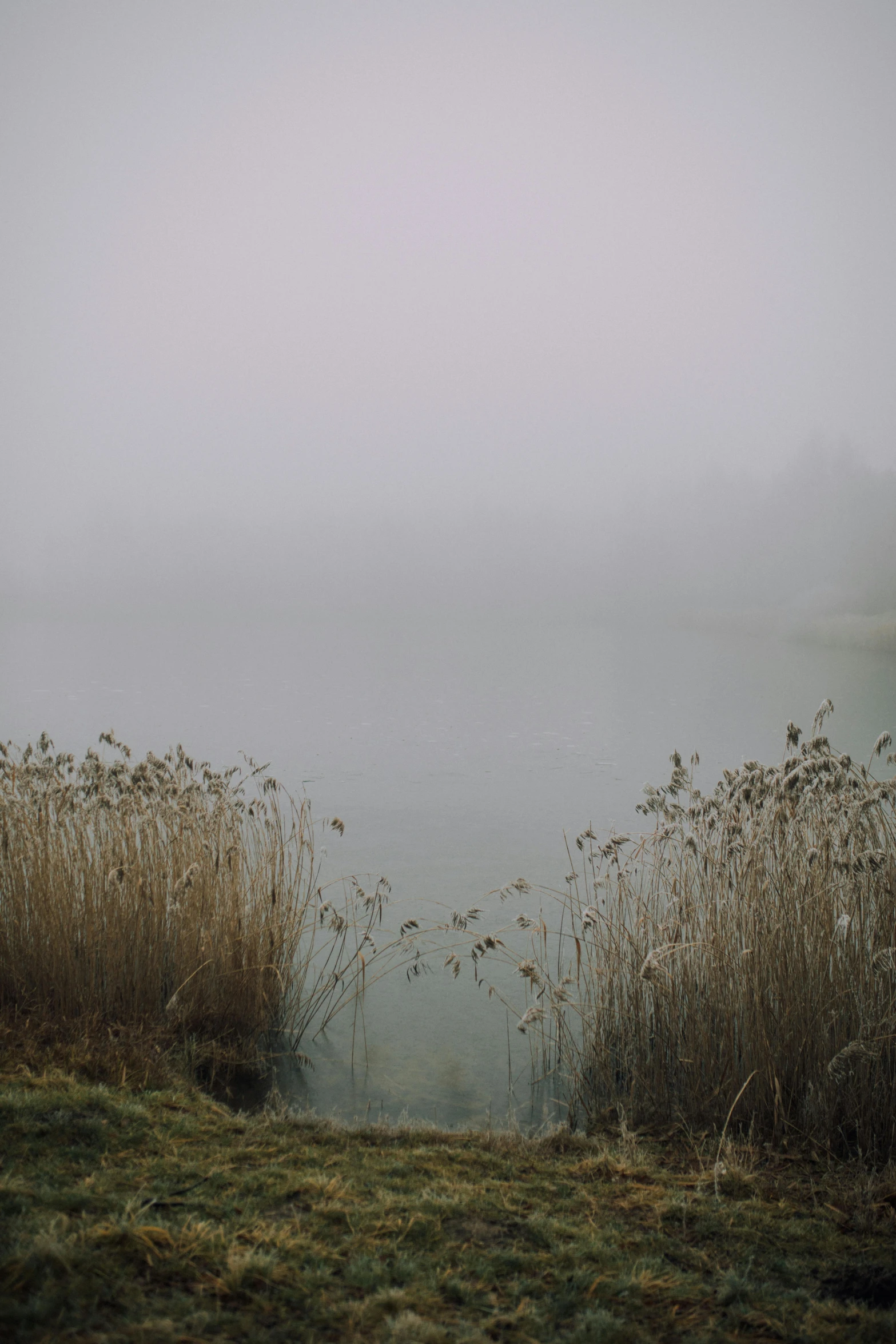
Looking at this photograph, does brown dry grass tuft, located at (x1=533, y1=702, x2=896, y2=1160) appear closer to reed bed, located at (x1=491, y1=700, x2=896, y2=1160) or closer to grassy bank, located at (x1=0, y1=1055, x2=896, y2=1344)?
reed bed, located at (x1=491, y1=700, x2=896, y2=1160)

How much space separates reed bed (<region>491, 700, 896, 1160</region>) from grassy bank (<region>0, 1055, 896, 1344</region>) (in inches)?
10.7

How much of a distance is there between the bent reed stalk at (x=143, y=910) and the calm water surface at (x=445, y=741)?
0.44 metres

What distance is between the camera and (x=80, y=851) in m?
3.33

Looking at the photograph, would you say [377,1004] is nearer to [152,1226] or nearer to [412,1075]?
[412,1075]

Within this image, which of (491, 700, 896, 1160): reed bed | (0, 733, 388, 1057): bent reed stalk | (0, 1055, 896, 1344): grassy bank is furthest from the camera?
(0, 733, 388, 1057): bent reed stalk

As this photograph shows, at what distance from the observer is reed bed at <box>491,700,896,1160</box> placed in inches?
102

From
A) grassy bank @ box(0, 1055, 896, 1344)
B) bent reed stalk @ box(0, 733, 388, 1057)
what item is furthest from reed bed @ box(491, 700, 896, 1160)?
bent reed stalk @ box(0, 733, 388, 1057)

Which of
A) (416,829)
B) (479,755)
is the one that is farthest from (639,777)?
(416,829)

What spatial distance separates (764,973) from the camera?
2779 mm

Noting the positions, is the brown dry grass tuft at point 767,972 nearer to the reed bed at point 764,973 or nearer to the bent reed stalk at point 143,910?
the reed bed at point 764,973

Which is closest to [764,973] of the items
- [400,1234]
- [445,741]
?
[400,1234]

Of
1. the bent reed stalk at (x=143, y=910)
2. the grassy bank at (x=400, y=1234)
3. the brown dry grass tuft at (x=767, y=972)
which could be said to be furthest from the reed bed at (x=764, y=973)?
the bent reed stalk at (x=143, y=910)

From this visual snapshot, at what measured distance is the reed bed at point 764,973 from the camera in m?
2.59

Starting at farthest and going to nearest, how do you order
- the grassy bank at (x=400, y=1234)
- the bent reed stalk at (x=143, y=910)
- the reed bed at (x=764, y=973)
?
the bent reed stalk at (x=143, y=910) → the reed bed at (x=764, y=973) → the grassy bank at (x=400, y=1234)
